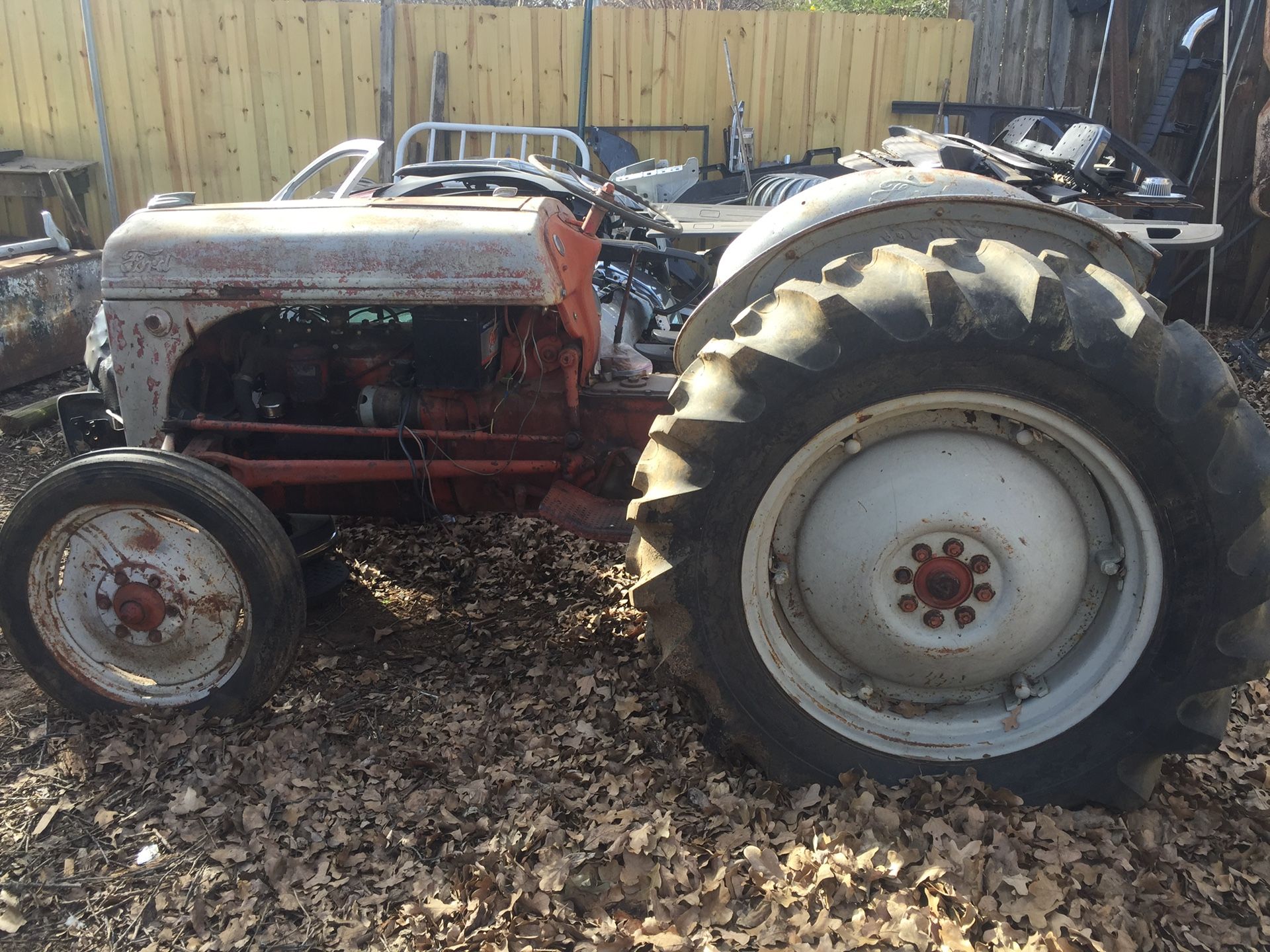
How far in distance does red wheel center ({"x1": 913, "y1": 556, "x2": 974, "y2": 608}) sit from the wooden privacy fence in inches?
299

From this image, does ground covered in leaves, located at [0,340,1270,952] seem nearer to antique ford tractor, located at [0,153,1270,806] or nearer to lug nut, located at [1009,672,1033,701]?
antique ford tractor, located at [0,153,1270,806]

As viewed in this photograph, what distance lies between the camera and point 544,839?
7.69ft

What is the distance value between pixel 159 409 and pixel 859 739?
224 cm

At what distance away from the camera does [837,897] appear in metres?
2.11

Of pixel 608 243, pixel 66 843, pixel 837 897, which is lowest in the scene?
pixel 66 843

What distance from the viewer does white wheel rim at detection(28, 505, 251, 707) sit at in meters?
2.67

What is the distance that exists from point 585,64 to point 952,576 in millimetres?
7643

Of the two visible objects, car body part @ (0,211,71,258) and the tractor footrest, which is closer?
the tractor footrest

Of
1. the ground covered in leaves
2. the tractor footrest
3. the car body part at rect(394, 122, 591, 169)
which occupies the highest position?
the car body part at rect(394, 122, 591, 169)

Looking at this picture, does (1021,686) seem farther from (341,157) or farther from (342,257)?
(341,157)

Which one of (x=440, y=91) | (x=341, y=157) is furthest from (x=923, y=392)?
(x=440, y=91)

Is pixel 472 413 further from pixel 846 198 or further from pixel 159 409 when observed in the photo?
pixel 846 198

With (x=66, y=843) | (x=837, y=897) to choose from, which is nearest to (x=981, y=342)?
(x=837, y=897)

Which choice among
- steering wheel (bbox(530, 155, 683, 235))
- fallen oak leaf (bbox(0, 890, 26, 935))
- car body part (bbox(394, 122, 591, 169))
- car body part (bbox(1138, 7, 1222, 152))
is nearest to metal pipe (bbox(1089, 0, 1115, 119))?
car body part (bbox(1138, 7, 1222, 152))
